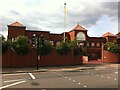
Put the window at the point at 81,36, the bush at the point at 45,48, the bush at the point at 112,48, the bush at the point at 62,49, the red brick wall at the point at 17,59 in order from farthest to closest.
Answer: the window at the point at 81,36, the bush at the point at 112,48, the bush at the point at 62,49, the bush at the point at 45,48, the red brick wall at the point at 17,59

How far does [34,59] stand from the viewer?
37844 mm

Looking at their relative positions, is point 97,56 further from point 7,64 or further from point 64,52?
point 7,64

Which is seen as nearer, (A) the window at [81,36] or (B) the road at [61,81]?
(B) the road at [61,81]

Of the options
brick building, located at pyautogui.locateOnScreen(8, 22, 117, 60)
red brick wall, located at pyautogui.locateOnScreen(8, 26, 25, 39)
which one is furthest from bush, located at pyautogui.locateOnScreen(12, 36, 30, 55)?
brick building, located at pyautogui.locateOnScreen(8, 22, 117, 60)

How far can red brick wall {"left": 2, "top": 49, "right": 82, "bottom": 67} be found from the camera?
1416 inches

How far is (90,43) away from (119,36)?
8.98 m

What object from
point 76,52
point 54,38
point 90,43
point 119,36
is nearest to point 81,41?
point 90,43

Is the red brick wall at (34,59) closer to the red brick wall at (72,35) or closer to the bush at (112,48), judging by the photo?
the bush at (112,48)

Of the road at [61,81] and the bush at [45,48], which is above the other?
the bush at [45,48]

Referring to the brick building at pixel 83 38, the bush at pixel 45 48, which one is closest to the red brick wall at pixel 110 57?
the brick building at pixel 83 38

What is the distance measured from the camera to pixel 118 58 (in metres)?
49.2

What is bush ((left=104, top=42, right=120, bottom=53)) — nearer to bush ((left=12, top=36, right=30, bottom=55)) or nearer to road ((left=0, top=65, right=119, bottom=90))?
bush ((left=12, top=36, right=30, bottom=55))

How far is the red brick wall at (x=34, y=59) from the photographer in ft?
118

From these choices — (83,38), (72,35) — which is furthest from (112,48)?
(72,35)
